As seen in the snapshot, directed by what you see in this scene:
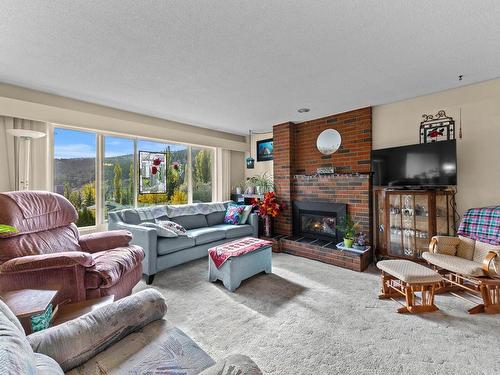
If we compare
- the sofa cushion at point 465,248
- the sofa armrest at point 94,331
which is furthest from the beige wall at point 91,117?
the sofa cushion at point 465,248

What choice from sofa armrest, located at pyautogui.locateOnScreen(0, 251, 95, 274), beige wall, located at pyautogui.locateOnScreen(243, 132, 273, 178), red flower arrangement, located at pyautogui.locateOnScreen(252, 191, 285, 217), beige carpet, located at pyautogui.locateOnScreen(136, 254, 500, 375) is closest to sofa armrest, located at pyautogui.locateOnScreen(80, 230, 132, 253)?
beige carpet, located at pyautogui.locateOnScreen(136, 254, 500, 375)

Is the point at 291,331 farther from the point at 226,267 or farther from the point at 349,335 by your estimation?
the point at 226,267

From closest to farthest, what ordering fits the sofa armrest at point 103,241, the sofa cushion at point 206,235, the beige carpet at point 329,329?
the beige carpet at point 329,329, the sofa armrest at point 103,241, the sofa cushion at point 206,235

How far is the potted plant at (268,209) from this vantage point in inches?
163

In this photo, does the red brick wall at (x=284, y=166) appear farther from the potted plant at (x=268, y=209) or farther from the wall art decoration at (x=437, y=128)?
the wall art decoration at (x=437, y=128)

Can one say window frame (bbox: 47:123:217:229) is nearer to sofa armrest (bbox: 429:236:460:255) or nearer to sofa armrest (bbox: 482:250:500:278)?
sofa armrest (bbox: 429:236:460:255)

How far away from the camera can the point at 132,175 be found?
387 centimetres

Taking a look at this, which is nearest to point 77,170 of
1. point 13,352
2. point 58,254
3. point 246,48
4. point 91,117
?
point 91,117

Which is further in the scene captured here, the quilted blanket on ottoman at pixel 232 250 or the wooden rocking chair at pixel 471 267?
the quilted blanket on ottoman at pixel 232 250

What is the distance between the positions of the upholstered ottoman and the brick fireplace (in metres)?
1.11

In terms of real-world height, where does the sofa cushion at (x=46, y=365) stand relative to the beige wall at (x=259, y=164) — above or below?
below

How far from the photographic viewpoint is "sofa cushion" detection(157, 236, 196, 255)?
2.91 m

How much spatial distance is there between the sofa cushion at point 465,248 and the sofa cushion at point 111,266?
3.32 meters

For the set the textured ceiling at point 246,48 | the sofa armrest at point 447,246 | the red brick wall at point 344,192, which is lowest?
the sofa armrest at point 447,246
